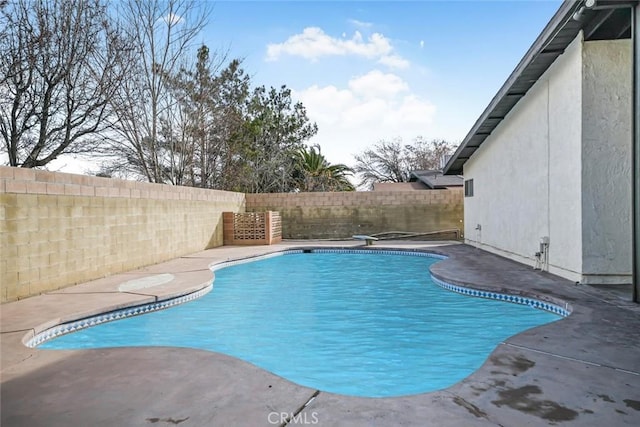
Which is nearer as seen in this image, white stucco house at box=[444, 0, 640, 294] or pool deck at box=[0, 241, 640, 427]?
pool deck at box=[0, 241, 640, 427]

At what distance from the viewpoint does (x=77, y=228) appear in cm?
663

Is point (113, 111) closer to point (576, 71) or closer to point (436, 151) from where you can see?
point (576, 71)

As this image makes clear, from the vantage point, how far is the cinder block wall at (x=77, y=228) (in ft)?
17.5

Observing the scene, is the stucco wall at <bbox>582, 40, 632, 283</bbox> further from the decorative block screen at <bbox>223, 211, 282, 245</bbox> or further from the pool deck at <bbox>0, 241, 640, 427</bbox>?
the decorative block screen at <bbox>223, 211, 282, 245</bbox>

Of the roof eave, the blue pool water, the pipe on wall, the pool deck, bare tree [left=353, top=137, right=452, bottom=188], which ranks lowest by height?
the blue pool water


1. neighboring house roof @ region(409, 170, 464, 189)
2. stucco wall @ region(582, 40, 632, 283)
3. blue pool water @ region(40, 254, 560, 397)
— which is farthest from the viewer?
neighboring house roof @ region(409, 170, 464, 189)

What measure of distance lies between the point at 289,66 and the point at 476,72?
7.01 metres

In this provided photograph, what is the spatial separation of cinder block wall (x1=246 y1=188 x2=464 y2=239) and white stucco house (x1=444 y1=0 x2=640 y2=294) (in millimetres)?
6474

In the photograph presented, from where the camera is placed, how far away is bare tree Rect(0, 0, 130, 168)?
9.37 m

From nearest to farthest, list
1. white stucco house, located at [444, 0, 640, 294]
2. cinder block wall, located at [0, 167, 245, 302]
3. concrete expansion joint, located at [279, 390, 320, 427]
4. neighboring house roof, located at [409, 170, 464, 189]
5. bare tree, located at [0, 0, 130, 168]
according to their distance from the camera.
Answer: concrete expansion joint, located at [279, 390, 320, 427], cinder block wall, located at [0, 167, 245, 302], white stucco house, located at [444, 0, 640, 294], bare tree, located at [0, 0, 130, 168], neighboring house roof, located at [409, 170, 464, 189]

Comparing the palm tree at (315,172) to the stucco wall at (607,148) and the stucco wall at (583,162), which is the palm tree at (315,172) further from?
the stucco wall at (607,148)

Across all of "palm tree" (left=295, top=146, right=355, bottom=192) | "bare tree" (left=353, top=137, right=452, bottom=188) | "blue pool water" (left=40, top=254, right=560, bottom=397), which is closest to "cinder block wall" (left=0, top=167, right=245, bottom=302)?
"blue pool water" (left=40, top=254, right=560, bottom=397)

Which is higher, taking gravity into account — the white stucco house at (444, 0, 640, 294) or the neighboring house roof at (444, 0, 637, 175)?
the neighboring house roof at (444, 0, 637, 175)

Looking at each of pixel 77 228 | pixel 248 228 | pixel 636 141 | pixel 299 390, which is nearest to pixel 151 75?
pixel 248 228
